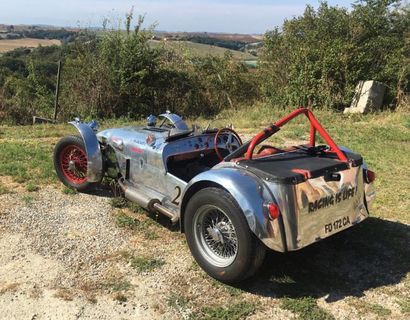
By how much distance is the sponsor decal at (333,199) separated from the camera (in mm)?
3523

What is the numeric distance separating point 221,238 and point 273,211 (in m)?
0.59

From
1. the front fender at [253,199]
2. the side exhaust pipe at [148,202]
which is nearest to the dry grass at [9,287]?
the side exhaust pipe at [148,202]

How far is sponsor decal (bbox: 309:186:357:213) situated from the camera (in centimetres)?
352

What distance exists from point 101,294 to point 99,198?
2.12 m

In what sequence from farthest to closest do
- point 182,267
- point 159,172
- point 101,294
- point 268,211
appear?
point 159,172 < point 182,267 < point 101,294 < point 268,211

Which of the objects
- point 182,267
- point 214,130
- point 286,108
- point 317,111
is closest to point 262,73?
point 286,108

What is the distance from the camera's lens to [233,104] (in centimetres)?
1609

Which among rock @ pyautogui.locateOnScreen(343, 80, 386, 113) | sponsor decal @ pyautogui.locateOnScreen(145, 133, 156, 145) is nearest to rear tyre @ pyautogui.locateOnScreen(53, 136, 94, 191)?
sponsor decal @ pyautogui.locateOnScreen(145, 133, 156, 145)

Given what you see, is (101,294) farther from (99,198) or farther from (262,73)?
(262,73)

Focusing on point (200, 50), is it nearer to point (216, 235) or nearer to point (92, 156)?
point (92, 156)

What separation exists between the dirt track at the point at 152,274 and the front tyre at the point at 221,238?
6.7 inches

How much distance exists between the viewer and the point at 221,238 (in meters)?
3.76

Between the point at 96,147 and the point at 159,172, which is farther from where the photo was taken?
the point at 96,147

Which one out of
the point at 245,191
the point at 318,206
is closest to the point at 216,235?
the point at 245,191
